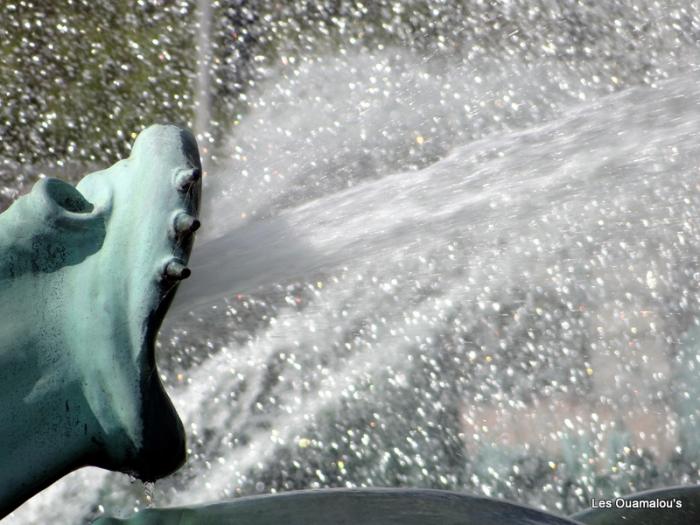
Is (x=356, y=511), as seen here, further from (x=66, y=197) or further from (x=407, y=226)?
(x=407, y=226)

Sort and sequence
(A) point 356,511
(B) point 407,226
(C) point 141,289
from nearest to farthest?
1. (C) point 141,289
2. (A) point 356,511
3. (B) point 407,226

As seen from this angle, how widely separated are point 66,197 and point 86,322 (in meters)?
0.05

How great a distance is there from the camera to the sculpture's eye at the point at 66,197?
0.50 meters

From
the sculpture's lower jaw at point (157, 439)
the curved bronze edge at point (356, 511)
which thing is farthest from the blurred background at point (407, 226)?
the sculpture's lower jaw at point (157, 439)

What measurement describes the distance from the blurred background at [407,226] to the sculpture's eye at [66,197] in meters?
0.75

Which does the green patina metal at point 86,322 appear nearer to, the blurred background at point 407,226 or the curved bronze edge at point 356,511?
the curved bronze edge at point 356,511

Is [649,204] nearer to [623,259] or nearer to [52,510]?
[623,259]

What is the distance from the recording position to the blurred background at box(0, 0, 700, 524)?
1.26 m

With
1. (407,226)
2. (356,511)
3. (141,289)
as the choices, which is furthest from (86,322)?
(407,226)

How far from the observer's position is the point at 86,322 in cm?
49

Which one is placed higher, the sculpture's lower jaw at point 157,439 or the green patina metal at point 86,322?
the green patina metal at point 86,322

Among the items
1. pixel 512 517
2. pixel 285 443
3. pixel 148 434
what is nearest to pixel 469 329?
pixel 285 443

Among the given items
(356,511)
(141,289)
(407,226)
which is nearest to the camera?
→ (141,289)

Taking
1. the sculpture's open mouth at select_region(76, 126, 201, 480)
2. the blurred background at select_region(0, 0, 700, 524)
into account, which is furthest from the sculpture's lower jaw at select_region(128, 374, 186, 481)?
the blurred background at select_region(0, 0, 700, 524)
